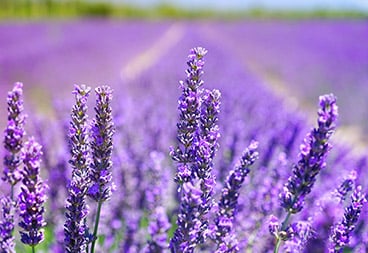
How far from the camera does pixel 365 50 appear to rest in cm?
1195

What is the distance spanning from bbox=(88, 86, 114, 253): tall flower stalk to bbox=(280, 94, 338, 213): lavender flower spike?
0.44 metres

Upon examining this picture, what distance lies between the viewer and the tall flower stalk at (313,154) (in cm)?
121

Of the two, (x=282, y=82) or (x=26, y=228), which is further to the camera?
(x=282, y=82)

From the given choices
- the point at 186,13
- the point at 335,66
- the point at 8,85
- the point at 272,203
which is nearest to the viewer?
the point at 272,203

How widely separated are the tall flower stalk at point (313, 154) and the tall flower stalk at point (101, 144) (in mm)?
436

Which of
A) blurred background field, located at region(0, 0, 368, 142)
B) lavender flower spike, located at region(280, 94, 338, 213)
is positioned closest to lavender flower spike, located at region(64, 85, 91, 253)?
lavender flower spike, located at region(280, 94, 338, 213)

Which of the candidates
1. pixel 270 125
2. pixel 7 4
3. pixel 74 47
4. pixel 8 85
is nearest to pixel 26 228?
pixel 270 125

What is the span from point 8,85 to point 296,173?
706cm

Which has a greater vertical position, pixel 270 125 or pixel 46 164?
pixel 270 125

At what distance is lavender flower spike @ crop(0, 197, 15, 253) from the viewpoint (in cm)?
133

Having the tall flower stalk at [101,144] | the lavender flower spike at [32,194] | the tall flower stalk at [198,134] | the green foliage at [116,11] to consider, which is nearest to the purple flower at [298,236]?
the tall flower stalk at [198,134]

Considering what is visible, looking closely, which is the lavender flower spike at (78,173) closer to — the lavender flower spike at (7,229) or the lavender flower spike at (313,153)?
the lavender flower spike at (7,229)

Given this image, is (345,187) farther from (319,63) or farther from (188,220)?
(319,63)

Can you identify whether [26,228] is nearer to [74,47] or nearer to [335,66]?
[335,66]
